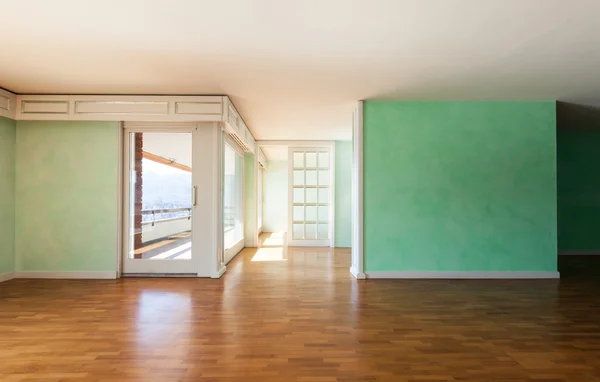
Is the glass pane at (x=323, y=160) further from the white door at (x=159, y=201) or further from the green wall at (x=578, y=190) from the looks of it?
the green wall at (x=578, y=190)

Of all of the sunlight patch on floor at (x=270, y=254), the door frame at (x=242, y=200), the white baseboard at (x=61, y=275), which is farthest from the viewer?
the sunlight patch on floor at (x=270, y=254)

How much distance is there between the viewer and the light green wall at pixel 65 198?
4820 mm

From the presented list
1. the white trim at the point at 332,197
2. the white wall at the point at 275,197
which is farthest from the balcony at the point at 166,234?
the white wall at the point at 275,197

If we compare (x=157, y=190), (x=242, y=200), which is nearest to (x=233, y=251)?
(x=242, y=200)

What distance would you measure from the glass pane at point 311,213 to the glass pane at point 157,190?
11.7 ft

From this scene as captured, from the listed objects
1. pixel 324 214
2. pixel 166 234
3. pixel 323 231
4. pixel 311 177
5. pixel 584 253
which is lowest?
pixel 584 253

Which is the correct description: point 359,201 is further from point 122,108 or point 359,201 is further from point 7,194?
point 7,194

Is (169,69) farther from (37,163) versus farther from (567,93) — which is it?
(567,93)

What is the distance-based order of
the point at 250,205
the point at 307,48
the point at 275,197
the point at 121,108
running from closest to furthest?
the point at 307,48, the point at 121,108, the point at 250,205, the point at 275,197

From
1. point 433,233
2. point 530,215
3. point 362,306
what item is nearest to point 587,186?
point 530,215

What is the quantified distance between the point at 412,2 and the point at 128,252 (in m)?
4.63

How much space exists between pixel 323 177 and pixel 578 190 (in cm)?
536

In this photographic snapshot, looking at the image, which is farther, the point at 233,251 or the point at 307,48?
the point at 233,251

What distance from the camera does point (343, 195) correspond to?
7.91 meters
